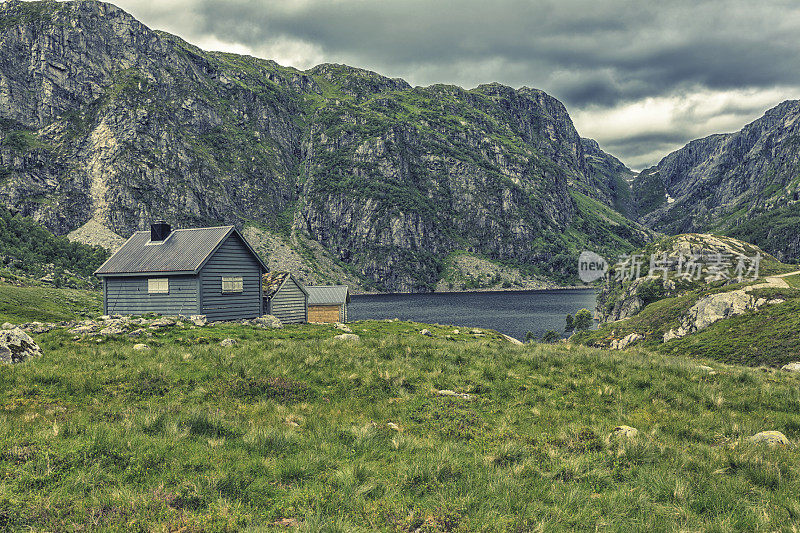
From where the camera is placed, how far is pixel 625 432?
8.98 m

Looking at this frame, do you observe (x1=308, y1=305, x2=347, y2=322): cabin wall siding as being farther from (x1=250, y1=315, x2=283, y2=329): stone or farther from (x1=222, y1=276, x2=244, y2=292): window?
(x1=222, y1=276, x2=244, y2=292): window

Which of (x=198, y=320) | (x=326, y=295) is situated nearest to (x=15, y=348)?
(x=198, y=320)

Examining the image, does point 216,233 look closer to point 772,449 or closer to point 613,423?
point 613,423

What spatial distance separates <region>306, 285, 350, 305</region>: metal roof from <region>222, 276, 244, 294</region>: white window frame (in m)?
18.2

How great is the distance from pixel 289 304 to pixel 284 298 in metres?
1.11

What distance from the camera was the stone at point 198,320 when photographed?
28394mm

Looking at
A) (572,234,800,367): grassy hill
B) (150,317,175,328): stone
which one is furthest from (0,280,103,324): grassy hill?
(572,234,800,367): grassy hill

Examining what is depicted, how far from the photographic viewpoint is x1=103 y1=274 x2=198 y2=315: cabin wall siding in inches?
1257

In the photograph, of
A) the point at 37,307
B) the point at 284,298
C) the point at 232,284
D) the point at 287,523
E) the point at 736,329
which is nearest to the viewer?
the point at 287,523

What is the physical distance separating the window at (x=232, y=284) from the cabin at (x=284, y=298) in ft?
18.7

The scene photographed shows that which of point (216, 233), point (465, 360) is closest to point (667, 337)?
point (465, 360)

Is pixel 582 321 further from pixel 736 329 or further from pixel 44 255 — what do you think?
pixel 44 255

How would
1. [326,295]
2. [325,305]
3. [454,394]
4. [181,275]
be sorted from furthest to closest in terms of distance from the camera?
1. [326,295]
2. [325,305]
3. [181,275]
4. [454,394]

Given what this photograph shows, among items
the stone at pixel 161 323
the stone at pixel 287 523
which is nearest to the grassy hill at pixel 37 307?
the stone at pixel 161 323
